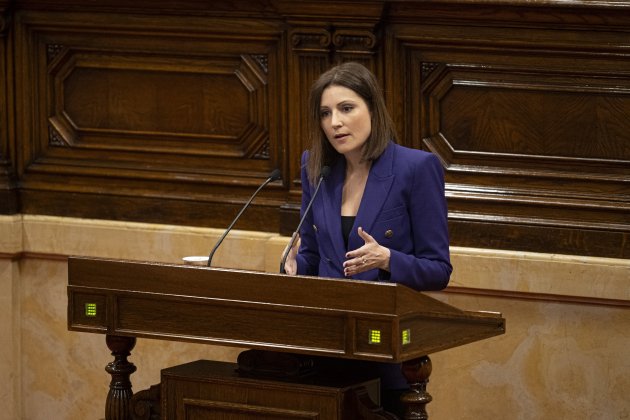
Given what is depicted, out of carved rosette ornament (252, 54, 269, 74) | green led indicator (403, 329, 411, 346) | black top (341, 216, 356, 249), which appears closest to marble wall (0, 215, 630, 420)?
carved rosette ornament (252, 54, 269, 74)

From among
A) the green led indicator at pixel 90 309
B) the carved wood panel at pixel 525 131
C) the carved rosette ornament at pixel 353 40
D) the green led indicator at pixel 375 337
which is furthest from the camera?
the carved rosette ornament at pixel 353 40

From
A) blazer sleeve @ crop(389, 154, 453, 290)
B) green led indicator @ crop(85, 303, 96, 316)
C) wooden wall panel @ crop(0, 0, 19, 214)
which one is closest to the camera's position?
blazer sleeve @ crop(389, 154, 453, 290)

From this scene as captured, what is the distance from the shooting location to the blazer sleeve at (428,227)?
13.7 ft

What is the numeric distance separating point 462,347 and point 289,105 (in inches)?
47.3

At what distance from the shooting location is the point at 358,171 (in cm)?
435

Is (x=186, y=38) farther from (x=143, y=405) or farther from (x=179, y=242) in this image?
(x=143, y=405)

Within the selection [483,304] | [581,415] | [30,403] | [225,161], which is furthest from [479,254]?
[30,403]

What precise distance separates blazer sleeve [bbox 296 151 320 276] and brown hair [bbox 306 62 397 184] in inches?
2.1

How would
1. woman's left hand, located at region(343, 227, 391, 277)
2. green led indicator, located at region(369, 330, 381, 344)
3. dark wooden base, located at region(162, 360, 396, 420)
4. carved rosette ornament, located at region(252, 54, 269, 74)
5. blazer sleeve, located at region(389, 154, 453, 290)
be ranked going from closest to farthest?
green led indicator, located at region(369, 330, 381, 344) < dark wooden base, located at region(162, 360, 396, 420) < woman's left hand, located at region(343, 227, 391, 277) < blazer sleeve, located at region(389, 154, 453, 290) < carved rosette ornament, located at region(252, 54, 269, 74)

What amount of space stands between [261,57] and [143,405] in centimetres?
205

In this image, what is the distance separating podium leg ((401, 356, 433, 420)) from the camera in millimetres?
3982

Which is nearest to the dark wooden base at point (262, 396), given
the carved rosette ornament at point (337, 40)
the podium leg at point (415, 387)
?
the podium leg at point (415, 387)

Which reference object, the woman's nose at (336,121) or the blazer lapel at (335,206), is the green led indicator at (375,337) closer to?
the blazer lapel at (335,206)

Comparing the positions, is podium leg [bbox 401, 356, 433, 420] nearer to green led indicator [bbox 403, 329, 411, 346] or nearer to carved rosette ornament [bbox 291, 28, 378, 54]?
green led indicator [bbox 403, 329, 411, 346]
